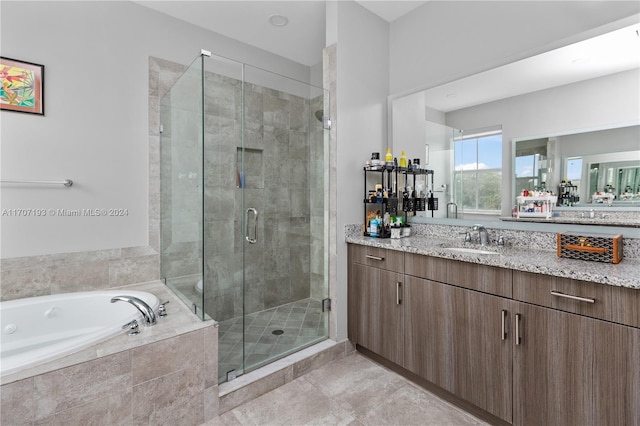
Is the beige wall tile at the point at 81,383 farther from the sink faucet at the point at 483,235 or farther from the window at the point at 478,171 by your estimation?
the window at the point at 478,171

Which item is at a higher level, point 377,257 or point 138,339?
point 377,257

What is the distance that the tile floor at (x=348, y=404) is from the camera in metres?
1.63

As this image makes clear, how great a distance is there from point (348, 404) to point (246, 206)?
140 cm

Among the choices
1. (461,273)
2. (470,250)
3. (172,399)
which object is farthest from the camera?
(470,250)

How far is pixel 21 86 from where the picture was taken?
6.52 ft

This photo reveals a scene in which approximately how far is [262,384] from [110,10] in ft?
9.43

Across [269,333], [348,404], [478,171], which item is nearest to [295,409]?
[348,404]

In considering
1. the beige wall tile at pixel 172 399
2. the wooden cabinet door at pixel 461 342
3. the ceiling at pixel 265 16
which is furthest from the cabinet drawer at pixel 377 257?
the ceiling at pixel 265 16

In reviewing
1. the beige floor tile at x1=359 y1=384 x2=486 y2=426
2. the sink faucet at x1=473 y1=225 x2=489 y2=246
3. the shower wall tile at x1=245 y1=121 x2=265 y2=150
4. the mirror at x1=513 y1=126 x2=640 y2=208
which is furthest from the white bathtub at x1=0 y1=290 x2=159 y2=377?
the mirror at x1=513 y1=126 x2=640 y2=208

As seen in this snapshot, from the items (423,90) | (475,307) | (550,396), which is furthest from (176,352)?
(423,90)

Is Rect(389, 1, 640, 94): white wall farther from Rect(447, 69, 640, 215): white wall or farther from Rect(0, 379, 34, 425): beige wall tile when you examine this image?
Rect(0, 379, 34, 425): beige wall tile

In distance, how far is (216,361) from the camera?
1659 mm

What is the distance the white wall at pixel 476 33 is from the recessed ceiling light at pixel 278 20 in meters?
0.93

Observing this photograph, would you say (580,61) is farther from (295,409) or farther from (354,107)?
(295,409)
